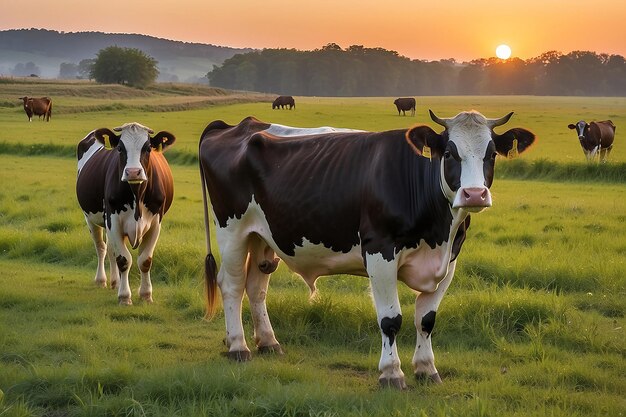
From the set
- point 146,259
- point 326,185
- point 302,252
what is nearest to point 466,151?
point 326,185

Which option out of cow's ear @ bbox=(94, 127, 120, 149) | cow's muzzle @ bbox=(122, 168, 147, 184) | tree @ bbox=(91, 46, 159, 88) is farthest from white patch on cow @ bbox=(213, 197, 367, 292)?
tree @ bbox=(91, 46, 159, 88)

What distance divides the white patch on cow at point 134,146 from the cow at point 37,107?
41215mm

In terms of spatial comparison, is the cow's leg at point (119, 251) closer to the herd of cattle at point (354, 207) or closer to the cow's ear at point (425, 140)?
the herd of cattle at point (354, 207)

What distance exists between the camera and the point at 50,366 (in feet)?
19.3

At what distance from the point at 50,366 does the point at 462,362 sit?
11.0 feet

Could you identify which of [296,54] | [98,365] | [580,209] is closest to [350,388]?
[98,365]

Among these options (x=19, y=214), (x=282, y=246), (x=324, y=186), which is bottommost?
(x=19, y=214)

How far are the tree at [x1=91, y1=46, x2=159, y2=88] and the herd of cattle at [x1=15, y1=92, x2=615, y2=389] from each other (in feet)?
299

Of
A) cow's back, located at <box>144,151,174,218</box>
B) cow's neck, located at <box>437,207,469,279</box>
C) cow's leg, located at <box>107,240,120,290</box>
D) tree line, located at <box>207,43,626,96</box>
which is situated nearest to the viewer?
cow's neck, located at <box>437,207,469,279</box>

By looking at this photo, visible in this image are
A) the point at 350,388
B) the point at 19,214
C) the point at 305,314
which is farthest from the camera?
the point at 19,214

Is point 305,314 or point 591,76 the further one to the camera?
point 591,76

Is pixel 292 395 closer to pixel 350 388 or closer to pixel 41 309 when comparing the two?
pixel 350 388

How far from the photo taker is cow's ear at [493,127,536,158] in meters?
5.49

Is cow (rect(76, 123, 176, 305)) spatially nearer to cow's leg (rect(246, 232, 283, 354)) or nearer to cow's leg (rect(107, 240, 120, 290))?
cow's leg (rect(107, 240, 120, 290))
